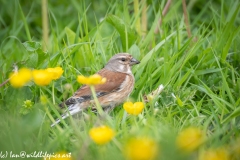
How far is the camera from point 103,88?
15.2 ft

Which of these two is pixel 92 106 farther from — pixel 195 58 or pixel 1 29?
pixel 1 29

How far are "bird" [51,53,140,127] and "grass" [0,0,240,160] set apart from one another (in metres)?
0.09

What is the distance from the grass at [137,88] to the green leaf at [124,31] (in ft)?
0.03

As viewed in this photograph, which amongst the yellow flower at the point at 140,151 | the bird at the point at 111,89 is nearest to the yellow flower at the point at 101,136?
the yellow flower at the point at 140,151

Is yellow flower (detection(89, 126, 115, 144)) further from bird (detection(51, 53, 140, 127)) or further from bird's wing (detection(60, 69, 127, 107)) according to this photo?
bird's wing (detection(60, 69, 127, 107))

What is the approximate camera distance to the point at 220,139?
11.8 feet

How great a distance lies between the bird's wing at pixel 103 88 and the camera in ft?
14.1

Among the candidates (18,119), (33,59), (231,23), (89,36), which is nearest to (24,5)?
(89,36)

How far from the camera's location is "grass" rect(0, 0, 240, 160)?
3.29 metres

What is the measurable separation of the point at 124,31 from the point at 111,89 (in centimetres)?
69

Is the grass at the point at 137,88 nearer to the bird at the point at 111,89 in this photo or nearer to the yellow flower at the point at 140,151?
the bird at the point at 111,89

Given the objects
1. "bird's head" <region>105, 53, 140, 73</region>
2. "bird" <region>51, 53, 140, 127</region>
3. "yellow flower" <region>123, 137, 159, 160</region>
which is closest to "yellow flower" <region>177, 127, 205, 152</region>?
"yellow flower" <region>123, 137, 159, 160</region>

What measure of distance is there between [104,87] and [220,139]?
141 cm

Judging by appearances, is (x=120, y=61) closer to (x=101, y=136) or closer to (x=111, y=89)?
(x=111, y=89)
